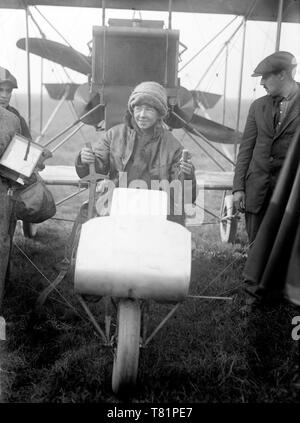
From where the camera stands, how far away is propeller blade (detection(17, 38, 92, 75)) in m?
6.74

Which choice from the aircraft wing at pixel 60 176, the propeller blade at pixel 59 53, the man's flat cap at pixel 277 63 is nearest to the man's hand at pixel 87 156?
the man's flat cap at pixel 277 63

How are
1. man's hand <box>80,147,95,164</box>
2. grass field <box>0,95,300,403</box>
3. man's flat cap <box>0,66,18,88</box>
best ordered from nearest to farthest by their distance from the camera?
grass field <box>0,95,300,403</box>
man's hand <box>80,147,95,164</box>
man's flat cap <box>0,66,18,88</box>

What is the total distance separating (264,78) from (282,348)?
1.98m

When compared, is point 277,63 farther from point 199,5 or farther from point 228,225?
point 199,5

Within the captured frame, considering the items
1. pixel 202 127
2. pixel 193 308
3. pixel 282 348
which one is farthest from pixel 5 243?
pixel 202 127

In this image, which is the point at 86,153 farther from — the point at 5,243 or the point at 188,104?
the point at 188,104

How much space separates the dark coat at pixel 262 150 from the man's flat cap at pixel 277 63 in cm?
23

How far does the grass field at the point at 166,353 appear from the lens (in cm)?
258

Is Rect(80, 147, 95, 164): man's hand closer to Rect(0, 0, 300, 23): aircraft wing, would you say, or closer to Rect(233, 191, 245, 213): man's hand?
Rect(233, 191, 245, 213): man's hand

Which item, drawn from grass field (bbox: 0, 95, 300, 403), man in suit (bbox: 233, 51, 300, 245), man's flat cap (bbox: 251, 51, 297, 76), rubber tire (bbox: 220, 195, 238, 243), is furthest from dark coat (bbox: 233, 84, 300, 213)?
rubber tire (bbox: 220, 195, 238, 243)

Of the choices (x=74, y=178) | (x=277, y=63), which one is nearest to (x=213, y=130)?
(x=74, y=178)

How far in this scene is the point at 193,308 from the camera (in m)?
3.73

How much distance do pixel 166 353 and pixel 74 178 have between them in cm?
299

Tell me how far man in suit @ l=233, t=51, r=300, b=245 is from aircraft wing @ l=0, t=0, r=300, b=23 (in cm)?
275
